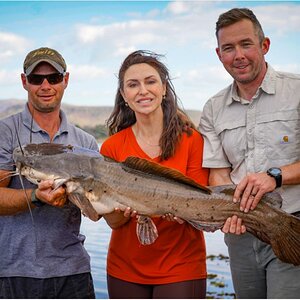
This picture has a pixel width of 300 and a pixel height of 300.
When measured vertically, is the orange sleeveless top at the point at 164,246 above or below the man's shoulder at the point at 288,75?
below

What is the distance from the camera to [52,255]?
4.50 metres

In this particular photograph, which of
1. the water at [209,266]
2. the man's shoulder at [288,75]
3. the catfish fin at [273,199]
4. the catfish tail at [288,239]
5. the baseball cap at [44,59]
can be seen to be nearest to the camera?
the catfish tail at [288,239]

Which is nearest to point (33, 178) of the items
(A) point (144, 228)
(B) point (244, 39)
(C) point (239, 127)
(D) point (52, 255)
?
(D) point (52, 255)

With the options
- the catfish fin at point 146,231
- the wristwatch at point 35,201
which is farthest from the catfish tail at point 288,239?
the wristwatch at point 35,201

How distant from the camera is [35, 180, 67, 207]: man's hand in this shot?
421 centimetres

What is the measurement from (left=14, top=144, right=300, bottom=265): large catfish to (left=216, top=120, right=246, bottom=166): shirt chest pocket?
446 millimetres

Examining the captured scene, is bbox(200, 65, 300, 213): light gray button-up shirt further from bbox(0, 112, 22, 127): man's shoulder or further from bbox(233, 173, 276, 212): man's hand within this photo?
bbox(0, 112, 22, 127): man's shoulder

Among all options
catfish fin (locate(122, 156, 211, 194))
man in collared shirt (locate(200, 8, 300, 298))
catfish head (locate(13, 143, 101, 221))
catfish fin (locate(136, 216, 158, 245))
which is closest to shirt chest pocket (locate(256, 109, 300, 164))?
man in collared shirt (locate(200, 8, 300, 298))

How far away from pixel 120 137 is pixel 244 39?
1.36m

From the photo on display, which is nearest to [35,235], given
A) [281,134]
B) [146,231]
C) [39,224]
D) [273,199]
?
[39,224]

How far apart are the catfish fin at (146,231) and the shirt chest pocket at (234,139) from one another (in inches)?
37.4

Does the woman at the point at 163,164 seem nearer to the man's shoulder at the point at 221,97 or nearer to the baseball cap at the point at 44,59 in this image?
the man's shoulder at the point at 221,97

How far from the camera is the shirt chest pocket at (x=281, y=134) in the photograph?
14.8 ft

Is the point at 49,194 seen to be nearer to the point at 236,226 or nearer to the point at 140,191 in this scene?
the point at 140,191
